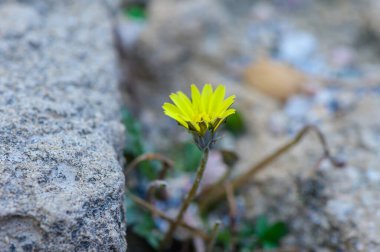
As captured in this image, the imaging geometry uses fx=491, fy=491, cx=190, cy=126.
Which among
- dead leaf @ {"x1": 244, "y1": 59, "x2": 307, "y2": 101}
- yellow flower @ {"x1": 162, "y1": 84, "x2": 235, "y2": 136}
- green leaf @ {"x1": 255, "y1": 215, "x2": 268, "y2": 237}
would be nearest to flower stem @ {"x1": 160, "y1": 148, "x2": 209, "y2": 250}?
yellow flower @ {"x1": 162, "y1": 84, "x2": 235, "y2": 136}

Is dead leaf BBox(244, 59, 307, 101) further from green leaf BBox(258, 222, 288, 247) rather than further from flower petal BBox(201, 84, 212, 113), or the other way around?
flower petal BBox(201, 84, 212, 113)

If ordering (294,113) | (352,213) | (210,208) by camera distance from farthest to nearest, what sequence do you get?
(294,113), (210,208), (352,213)

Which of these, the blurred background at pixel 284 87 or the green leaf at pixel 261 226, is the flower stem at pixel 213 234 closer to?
the green leaf at pixel 261 226

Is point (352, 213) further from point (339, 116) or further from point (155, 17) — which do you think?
point (155, 17)

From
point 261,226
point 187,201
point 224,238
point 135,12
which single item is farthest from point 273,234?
point 135,12

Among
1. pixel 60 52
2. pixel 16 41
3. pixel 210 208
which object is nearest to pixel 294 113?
pixel 210 208

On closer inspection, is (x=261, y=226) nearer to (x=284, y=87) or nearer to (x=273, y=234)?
(x=273, y=234)

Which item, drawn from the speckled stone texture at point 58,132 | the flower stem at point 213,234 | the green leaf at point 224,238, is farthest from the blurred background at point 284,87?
the speckled stone texture at point 58,132
